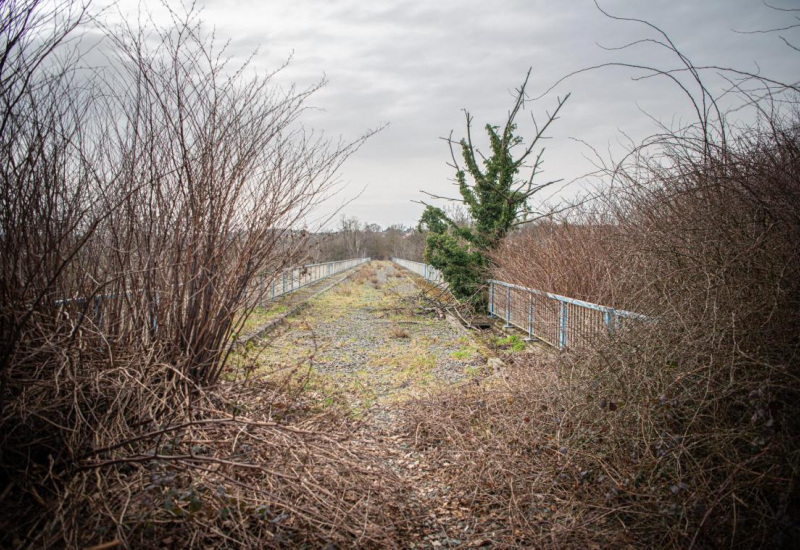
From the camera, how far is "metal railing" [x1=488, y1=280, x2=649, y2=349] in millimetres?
4199

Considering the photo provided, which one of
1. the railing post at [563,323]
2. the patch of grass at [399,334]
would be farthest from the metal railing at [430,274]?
the railing post at [563,323]

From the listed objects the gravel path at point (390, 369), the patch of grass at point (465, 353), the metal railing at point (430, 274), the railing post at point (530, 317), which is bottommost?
the gravel path at point (390, 369)

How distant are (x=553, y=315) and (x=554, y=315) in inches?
3.1

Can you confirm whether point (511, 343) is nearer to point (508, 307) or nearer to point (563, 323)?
point (508, 307)

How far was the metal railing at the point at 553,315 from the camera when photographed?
4199mm

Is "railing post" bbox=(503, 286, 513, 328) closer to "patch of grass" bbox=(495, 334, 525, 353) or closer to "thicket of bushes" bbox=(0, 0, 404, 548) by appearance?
"patch of grass" bbox=(495, 334, 525, 353)

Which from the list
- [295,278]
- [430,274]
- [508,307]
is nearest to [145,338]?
[508,307]

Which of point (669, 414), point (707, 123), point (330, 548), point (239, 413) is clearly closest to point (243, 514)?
point (330, 548)

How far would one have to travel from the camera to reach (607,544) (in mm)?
2840

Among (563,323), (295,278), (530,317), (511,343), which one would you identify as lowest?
(511,343)

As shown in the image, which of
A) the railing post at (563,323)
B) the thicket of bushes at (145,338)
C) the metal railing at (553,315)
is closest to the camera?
the thicket of bushes at (145,338)

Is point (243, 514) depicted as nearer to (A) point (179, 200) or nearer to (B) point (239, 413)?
(B) point (239, 413)

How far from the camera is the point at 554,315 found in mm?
8320

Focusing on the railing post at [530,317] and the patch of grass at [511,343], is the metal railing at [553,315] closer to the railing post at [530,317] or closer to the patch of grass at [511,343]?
the railing post at [530,317]
